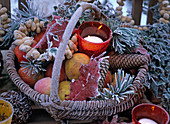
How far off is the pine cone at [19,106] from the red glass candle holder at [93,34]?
0.79 ft

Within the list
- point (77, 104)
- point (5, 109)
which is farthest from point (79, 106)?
point (5, 109)

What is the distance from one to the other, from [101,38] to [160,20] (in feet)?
1.19

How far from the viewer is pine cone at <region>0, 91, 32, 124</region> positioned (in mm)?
573

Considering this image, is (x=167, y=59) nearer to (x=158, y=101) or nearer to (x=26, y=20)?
(x=158, y=101)

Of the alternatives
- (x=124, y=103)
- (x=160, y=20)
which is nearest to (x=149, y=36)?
(x=160, y=20)

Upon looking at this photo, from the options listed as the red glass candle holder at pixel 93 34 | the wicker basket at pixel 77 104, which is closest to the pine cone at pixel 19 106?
the wicker basket at pixel 77 104

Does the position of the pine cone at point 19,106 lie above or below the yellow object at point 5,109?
below

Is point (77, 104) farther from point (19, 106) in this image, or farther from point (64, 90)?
point (19, 106)

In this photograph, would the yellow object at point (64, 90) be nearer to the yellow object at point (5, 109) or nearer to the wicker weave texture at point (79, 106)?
the wicker weave texture at point (79, 106)

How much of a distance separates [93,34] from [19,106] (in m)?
0.33

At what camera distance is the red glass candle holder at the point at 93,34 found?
634 mm

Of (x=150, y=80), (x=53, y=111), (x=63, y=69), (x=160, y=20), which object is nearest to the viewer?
(x=53, y=111)

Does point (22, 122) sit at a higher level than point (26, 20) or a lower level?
lower

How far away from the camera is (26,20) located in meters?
0.71
